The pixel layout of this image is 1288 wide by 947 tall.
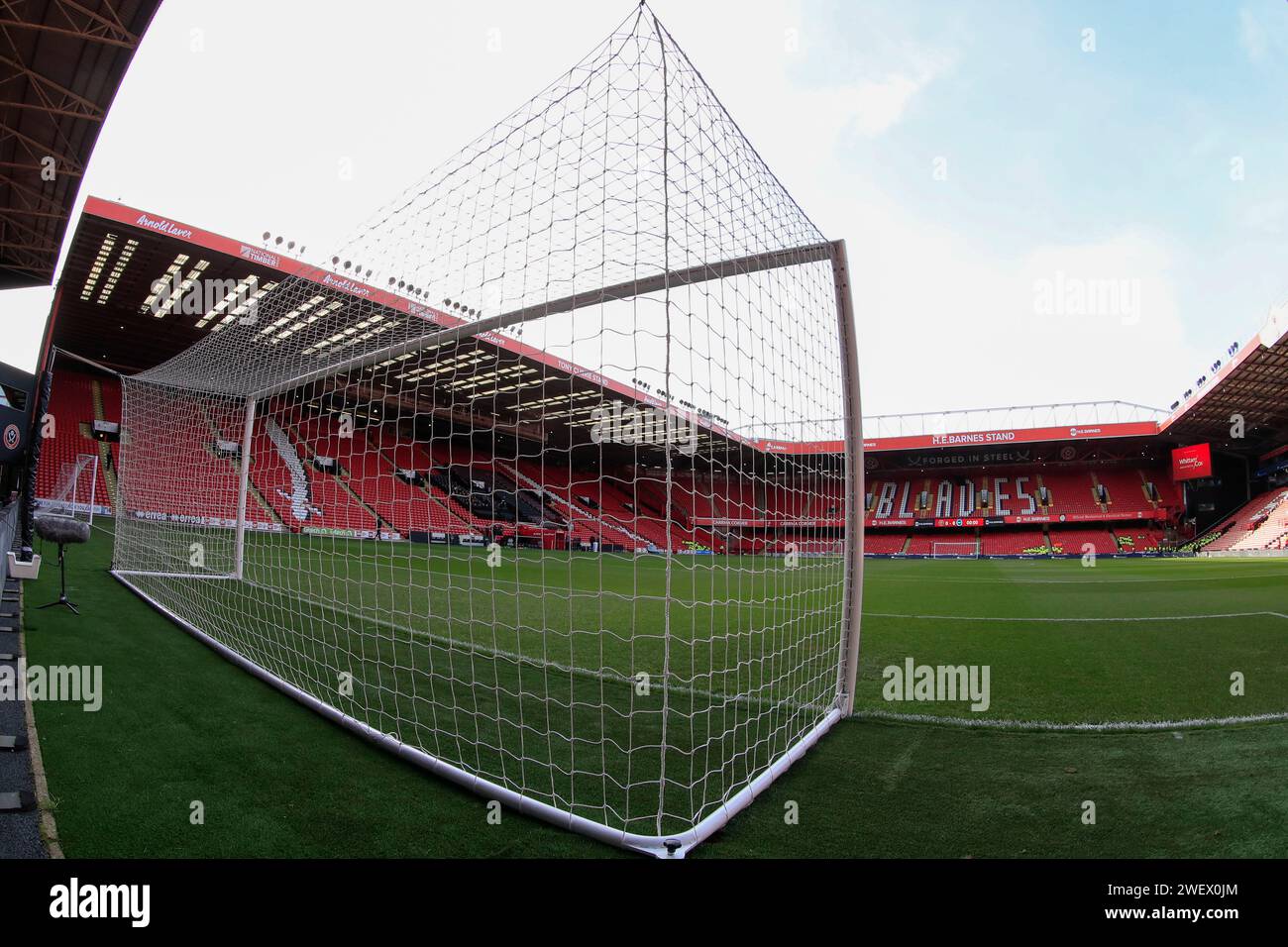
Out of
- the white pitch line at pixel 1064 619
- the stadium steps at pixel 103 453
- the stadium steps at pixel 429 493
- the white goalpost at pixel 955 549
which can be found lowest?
the white goalpost at pixel 955 549

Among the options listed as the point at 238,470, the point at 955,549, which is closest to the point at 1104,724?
the point at 238,470

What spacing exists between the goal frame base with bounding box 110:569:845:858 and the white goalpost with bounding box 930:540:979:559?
35.3 m

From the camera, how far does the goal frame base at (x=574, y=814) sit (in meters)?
1.93

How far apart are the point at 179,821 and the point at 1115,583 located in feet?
50.8

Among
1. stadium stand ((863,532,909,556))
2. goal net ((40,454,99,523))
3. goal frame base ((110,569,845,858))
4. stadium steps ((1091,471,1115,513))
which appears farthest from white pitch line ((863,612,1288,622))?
stadium steps ((1091,471,1115,513))

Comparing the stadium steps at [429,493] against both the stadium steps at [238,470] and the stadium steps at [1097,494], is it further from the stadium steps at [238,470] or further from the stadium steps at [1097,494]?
the stadium steps at [1097,494]

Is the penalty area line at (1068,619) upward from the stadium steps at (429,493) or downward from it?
downward

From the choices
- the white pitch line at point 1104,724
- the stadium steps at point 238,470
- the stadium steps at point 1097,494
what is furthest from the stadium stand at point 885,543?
the white pitch line at point 1104,724

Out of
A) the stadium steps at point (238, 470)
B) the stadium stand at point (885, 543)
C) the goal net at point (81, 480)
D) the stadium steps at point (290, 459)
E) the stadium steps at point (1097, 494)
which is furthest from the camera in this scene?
the stadium stand at point (885, 543)

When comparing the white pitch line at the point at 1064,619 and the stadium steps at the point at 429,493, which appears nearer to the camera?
the stadium steps at the point at 429,493
